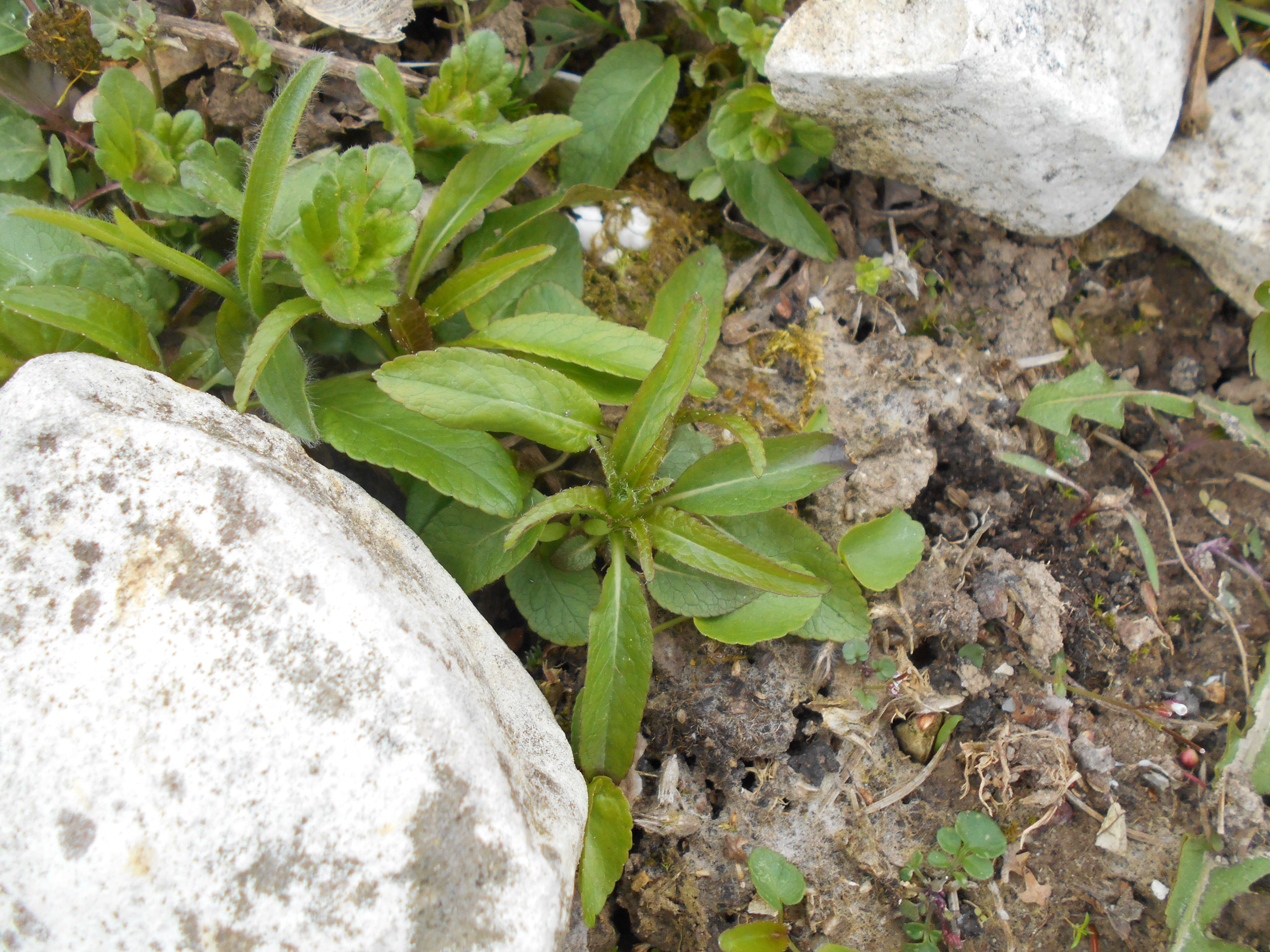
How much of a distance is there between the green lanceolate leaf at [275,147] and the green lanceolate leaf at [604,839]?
1.72 m

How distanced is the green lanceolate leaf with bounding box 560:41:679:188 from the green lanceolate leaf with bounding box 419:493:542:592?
120 centimetres

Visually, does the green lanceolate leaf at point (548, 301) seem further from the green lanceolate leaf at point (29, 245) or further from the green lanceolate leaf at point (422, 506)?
the green lanceolate leaf at point (29, 245)

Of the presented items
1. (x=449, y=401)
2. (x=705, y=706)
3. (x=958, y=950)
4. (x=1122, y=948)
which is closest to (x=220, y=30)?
(x=449, y=401)

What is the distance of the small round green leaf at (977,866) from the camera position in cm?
221

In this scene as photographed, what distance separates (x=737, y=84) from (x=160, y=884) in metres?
2.83

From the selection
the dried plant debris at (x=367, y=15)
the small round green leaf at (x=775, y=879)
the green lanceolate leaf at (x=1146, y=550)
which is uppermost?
the dried plant debris at (x=367, y=15)

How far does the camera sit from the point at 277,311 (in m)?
2.06

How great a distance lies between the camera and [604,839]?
213cm

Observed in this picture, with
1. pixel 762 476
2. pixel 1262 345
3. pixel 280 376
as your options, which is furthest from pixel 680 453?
pixel 1262 345

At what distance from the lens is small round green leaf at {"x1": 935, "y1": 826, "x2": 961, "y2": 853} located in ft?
7.45

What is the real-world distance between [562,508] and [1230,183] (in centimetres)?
254

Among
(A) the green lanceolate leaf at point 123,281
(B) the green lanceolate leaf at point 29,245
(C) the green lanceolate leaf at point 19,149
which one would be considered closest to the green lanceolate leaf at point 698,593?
(A) the green lanceolate leaf at point 123,281

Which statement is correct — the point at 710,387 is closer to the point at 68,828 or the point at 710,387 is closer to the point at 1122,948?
the point at 68,828

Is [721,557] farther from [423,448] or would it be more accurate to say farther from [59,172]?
[59,172]
